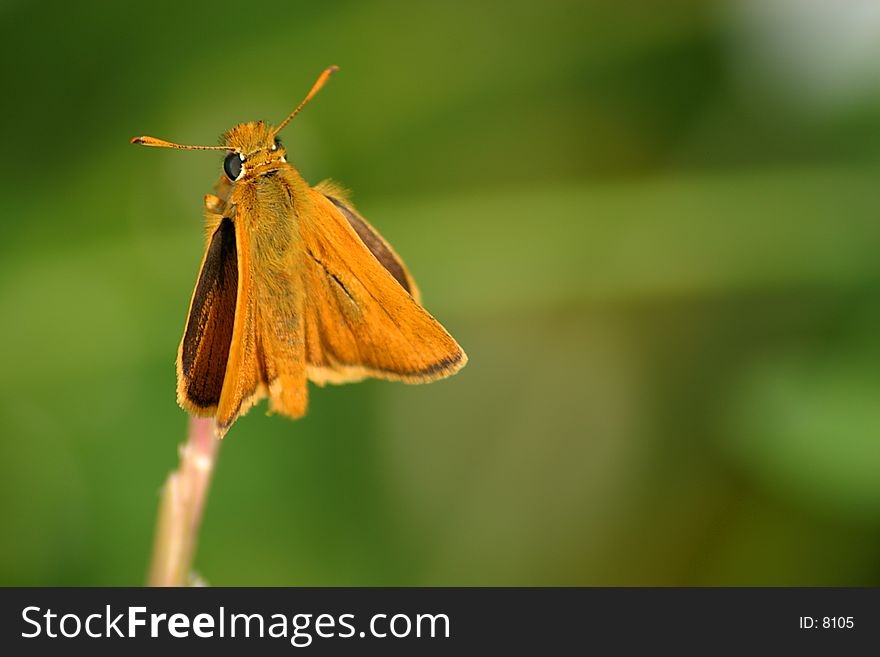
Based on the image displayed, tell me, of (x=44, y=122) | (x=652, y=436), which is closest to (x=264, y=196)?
(x=44, y=122)

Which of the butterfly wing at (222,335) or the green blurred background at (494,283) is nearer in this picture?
the butterfly wing at (222,335)

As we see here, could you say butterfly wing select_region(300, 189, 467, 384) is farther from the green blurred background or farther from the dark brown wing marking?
the green blurred background

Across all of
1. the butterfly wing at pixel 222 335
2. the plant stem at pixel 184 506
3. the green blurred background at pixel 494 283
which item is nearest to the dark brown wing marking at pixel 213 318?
the butterfly wing at pixel 222 335

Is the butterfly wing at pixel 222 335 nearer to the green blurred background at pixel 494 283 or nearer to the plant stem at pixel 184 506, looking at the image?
the plant stem at pixel 184 506

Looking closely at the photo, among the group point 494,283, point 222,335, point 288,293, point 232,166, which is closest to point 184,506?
point 222,335

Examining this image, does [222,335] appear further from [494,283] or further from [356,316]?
[494,283]

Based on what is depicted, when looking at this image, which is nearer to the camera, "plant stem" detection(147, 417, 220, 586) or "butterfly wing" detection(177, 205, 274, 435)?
"butterfly wing" detection(177, 205, 274, 435)

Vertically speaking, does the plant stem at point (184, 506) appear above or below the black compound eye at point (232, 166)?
below

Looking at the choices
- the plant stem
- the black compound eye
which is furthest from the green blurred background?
the black compound eye

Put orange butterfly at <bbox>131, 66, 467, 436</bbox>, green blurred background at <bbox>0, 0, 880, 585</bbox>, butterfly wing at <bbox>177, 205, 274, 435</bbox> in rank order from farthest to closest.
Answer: green blurred background at <bbox>0, 0, 880, 585</bbox> → orange butterfly at <bbox>131, 66, 467, 436</bbox> → butterfly wing at <bbox>177, 205, 274, 435</bbox>
